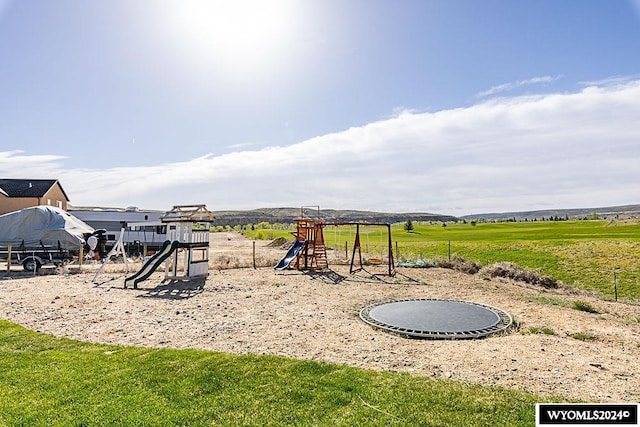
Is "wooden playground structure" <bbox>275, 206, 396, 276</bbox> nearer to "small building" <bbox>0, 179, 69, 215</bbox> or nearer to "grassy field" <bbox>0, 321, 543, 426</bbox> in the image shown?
"grassy field" <bbox>0, 321, 543, 426</bbox>

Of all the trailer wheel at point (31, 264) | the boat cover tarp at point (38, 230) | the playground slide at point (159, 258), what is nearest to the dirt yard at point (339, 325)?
the playground slide at point (159, 258)

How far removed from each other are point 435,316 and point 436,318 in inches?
7.5

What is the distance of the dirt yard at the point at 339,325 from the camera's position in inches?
203

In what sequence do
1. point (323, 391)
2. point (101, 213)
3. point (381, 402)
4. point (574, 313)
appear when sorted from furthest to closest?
point (101, 213) < point (574, 313) < point (323, 391) < point (381, 402)

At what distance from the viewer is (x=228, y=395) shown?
416cm

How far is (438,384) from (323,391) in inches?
52.9

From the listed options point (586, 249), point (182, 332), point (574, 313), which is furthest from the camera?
point (586, 249)

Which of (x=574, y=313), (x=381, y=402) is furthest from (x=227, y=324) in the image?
(x=574, y=313)

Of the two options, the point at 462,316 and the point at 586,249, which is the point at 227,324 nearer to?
the point at 462,316

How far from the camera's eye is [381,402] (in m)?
3.95

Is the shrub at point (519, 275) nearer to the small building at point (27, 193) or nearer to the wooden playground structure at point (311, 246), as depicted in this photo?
the wooden playground structure at point (311, 246)

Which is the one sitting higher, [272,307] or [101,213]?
[101,213]

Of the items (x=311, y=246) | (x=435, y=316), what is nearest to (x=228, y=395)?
(x=435, y=316)

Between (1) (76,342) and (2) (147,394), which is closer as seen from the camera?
(2) (147,394)
